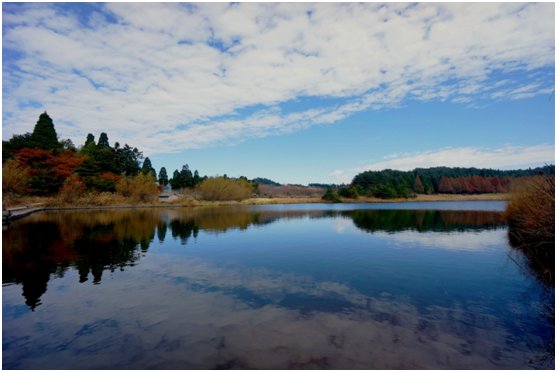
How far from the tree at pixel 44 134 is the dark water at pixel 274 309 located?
51.9 m

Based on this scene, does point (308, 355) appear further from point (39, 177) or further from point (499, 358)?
point (39, 177)

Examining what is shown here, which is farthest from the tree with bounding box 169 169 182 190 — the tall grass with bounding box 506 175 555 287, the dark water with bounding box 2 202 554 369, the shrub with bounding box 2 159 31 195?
the tall grass with bounding box 506 175 555 287

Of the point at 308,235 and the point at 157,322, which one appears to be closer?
the point at 157,322

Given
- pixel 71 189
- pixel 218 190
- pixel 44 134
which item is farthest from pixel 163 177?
pixel 71 189

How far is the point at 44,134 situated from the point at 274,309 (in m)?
68.4

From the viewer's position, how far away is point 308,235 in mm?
22188

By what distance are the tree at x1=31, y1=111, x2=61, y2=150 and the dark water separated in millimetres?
51854

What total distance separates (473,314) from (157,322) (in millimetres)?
7669

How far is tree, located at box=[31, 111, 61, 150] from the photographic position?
2253 inches

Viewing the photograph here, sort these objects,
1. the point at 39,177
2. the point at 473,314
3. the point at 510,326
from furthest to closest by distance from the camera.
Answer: the point at 39,177
the point at 473,314
the point at 510,326

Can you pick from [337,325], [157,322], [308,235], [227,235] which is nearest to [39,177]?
[227,235]

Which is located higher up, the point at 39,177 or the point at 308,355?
the point at 39,177

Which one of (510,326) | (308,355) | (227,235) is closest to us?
(308,355)

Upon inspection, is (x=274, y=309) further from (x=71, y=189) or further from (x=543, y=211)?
(x=71, y=189)
